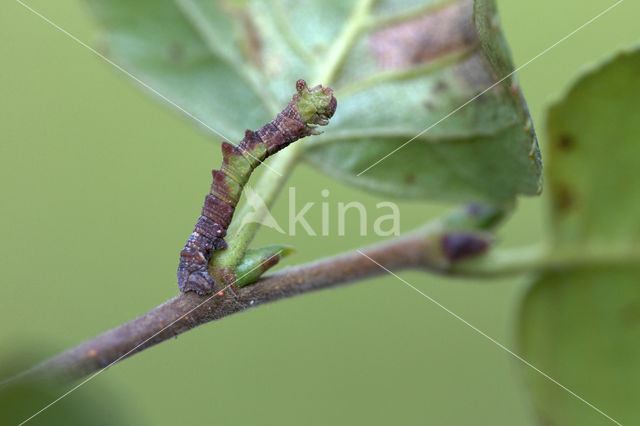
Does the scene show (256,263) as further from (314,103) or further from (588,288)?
(588,288)

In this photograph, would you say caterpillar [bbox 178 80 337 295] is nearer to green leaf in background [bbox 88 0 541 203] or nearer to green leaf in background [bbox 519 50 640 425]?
green leaf in background [bbox 88 0 541 203]

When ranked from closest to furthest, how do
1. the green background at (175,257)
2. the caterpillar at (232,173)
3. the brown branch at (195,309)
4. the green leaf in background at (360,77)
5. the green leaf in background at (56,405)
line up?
the green leaf in background at (56,405), the brown branch at (195,309), the caterpillar at (232,173), the green leaf in background at (360,77), the green background at (175,257)

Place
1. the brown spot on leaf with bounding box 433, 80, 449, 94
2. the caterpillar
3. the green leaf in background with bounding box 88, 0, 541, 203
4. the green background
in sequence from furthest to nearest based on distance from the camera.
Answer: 1. the green background
2. the brown spot on leaf with bounding box 433, 80, 449, 94
3. the green leaf in background with bounding box 88, 0, 541, 203
4. the caterpillar

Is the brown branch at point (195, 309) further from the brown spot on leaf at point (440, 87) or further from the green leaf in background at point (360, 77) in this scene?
the brown spot on leaf at point (440, 87)

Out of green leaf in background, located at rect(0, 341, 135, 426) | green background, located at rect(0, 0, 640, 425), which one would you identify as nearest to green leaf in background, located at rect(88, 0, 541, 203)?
green leaf in background, located at rect(0, 341, 135, 426)

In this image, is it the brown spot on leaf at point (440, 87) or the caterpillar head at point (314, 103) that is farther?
the brown spot on leaf at point (440, 87)

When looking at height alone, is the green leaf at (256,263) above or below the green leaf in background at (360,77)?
below

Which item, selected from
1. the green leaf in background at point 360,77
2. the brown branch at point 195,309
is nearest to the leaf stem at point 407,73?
the green leaf in background at point 360,77
